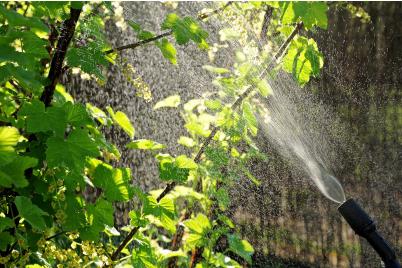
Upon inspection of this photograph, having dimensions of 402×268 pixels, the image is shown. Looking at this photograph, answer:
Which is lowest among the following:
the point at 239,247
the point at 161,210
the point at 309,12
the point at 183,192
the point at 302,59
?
the point at 239,247

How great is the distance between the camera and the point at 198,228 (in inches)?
74.5

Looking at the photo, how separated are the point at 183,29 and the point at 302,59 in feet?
1.20

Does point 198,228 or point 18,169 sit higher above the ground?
point 18,169

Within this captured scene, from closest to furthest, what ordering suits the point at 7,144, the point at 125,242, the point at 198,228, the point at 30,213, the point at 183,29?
1. the point at 7,144
2. the point at 30,213
3. the point at 183,29
4. the point at 125,242
5. the point at 198,228

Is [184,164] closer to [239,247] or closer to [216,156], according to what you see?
[216,156]

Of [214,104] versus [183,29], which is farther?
[214,104]

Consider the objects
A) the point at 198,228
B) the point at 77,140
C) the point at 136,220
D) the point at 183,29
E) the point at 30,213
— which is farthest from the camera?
the point at 198,228

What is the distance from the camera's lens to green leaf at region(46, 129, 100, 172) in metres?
1.25

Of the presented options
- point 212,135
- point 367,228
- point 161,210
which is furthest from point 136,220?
point 367,228

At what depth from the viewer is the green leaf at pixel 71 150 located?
125cm

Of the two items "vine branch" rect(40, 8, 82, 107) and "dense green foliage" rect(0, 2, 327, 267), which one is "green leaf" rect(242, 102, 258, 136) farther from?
"vine branch" rect(40, 8, 82, 107)

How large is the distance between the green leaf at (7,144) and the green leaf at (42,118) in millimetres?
183

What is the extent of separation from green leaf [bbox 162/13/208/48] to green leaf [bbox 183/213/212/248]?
640mm

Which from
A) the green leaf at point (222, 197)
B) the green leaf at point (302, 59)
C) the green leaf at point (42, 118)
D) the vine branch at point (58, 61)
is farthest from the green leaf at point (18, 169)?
the green leaf at point (222, 197)
